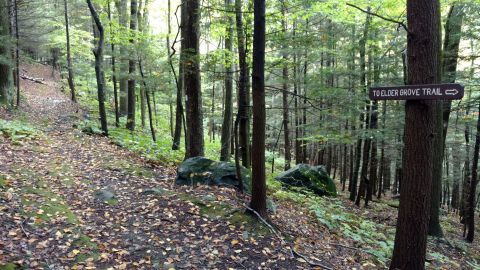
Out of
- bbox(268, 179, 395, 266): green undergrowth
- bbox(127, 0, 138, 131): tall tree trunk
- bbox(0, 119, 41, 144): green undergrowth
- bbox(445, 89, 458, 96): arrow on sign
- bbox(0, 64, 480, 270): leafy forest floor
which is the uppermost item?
bbox(127, 0, 138, 131): tall tree trunk

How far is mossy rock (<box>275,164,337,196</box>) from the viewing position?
13.2 metres

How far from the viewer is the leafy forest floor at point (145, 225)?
16.5 ft

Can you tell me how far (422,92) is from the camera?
4246 millimetres

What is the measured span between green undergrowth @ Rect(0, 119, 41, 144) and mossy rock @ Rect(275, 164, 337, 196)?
8769mm

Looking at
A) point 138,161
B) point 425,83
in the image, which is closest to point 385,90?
point 425,83

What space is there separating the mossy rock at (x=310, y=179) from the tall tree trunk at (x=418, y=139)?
817 cm

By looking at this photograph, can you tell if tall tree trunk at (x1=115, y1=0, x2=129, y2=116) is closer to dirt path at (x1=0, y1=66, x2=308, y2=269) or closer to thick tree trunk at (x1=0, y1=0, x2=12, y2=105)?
thick tree trunk at (x1=0, y1=0, x2=12, y2=105)

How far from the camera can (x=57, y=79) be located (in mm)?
32312

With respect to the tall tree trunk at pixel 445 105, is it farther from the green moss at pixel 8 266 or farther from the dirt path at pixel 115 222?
the green moss at pixel 8 266

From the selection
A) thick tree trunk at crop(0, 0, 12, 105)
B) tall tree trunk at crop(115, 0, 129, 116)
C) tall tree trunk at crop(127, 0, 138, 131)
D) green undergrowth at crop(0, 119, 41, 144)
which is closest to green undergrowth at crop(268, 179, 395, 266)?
green undergrowth at crop(0, 119, 41, 144)

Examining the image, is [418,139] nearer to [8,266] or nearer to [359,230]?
[359,230]

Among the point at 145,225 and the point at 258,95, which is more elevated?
the point at 258,95

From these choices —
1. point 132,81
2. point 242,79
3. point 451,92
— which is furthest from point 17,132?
point 451,92

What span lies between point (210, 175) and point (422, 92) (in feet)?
17.0
